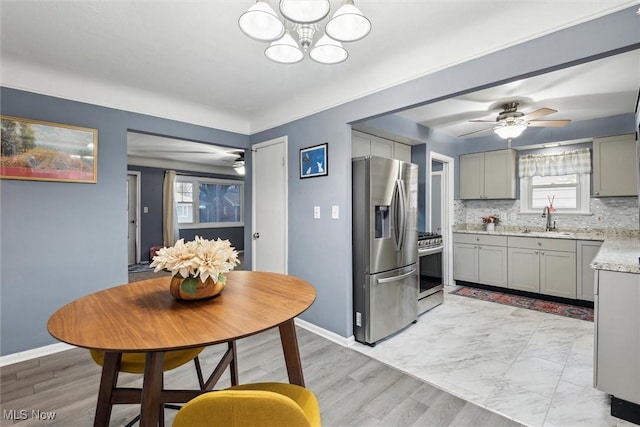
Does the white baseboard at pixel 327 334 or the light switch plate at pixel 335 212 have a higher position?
the light switch plate at pixel 335 212

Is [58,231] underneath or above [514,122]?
underneath

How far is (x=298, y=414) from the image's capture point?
2.35ft

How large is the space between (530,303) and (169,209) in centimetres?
704

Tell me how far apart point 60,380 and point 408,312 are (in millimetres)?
3013

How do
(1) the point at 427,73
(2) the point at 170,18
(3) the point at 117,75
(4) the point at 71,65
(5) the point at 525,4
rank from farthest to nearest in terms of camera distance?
(3) the point at 117,75 → (4) the point at 71,65 → (1) the point at 427,73 → (2) the point at 170,18 → (5) the point at 525,4

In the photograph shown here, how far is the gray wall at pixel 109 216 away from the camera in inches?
93.6

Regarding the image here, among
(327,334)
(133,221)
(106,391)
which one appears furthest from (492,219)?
(133,221)

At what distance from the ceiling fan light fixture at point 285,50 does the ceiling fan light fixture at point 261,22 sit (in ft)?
0.78

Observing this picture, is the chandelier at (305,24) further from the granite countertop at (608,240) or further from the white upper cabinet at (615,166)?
the white upper cabinet at (615,166)

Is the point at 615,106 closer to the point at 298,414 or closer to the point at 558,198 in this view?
the point at 558,198

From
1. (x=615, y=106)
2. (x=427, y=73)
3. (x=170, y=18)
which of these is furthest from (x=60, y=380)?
(x=615, y=106)

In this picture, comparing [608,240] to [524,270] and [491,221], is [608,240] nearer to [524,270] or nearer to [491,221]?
[524,270]

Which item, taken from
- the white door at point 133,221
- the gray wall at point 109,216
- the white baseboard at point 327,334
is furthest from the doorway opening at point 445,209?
the white door at point 133,221

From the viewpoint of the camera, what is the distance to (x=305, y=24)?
152 cm
